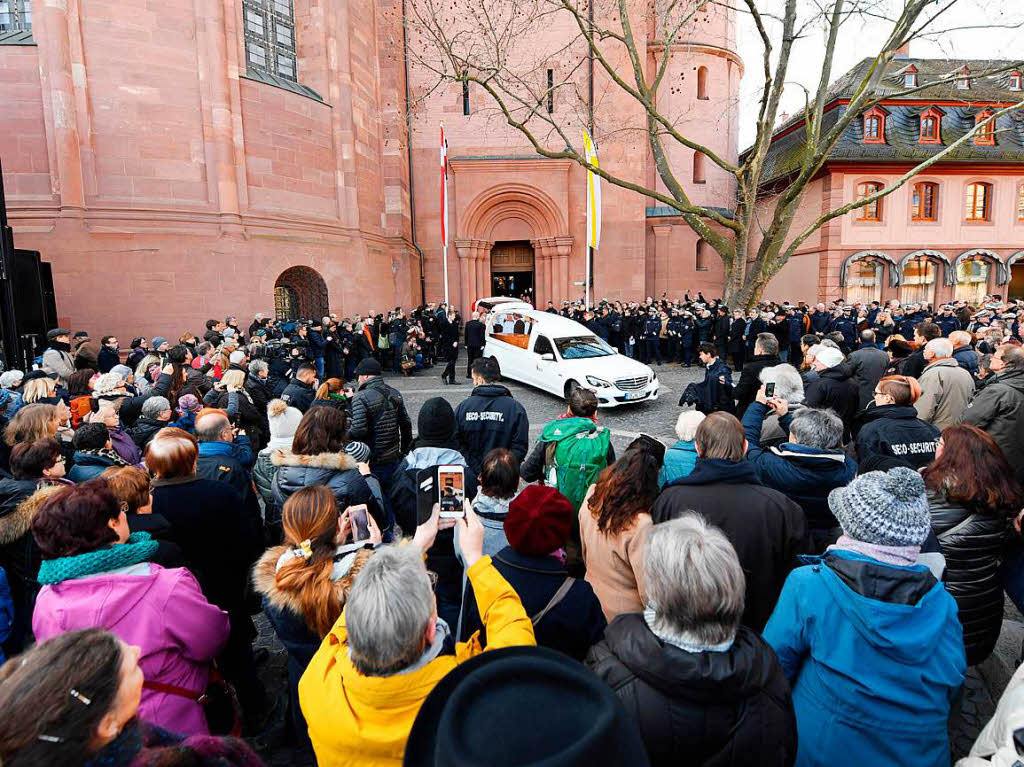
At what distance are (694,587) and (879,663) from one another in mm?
770

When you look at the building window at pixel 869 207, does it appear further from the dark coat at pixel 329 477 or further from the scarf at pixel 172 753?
the scarf at pixel 172 753

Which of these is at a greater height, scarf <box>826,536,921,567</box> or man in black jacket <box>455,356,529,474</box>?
scarf <box>826,536,921,567</box>

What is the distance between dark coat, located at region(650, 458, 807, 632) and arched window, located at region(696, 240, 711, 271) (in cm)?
2638

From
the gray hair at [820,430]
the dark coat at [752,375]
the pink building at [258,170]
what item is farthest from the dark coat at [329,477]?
the pink building at [258,170]

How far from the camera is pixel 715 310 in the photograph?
18.3 meters

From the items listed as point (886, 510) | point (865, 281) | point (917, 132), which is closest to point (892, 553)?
point (886, 510)

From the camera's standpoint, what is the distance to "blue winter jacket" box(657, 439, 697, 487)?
12.7 feet

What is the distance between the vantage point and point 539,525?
2.30 metres

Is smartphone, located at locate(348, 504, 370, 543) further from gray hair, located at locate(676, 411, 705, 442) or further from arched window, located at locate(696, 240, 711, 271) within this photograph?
arched window, located at locate(696, 240, 711, 271)

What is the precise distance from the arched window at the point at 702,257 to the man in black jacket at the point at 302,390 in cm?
2411

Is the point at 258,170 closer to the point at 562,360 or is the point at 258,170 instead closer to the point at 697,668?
the point at 562,360

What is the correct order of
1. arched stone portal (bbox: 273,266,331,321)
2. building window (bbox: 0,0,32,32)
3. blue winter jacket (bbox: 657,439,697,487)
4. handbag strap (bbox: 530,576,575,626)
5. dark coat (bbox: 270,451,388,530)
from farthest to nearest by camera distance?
arched stone portal (bbox: 273,266,331,321), building window (bbox: 0,0,32,32), blue winter jacket (bbox: 657,439,697,487), dark coat (bbox: 270,451,388,530), handbag strap (bbox: 530,576,575,626)

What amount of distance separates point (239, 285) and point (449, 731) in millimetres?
16532

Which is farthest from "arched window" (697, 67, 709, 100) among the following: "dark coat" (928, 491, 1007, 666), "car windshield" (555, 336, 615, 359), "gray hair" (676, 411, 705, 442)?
"dark coat" (928, 491, 1007, 666)
